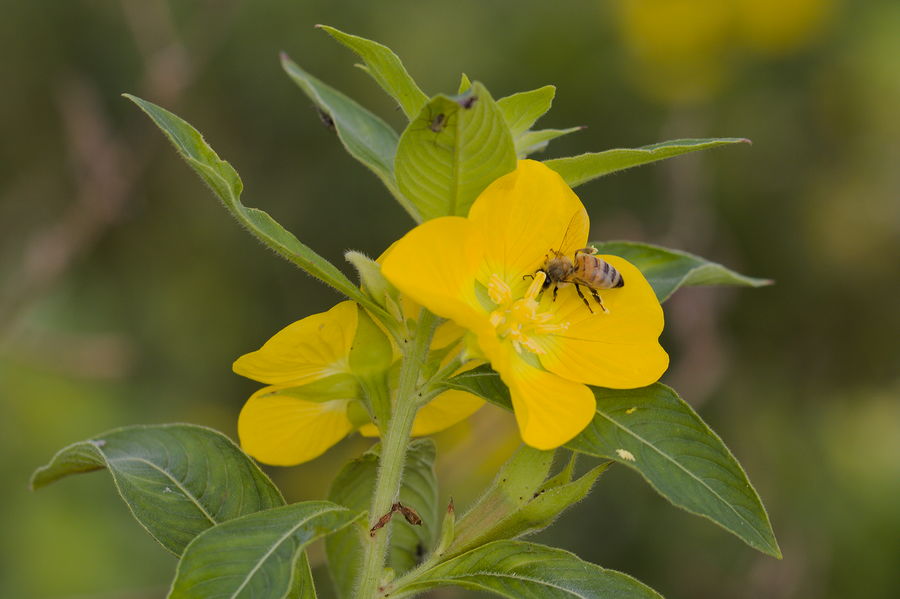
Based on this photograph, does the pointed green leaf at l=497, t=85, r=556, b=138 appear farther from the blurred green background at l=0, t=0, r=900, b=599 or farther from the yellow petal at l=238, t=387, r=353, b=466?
the blurred green background at l=0, t=0, r=900, b=599

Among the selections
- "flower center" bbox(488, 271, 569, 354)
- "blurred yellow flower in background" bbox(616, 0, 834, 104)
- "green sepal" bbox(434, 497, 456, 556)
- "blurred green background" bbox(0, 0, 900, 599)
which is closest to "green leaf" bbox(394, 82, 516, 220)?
"flower center" bbox(488, 271, 569, 354)

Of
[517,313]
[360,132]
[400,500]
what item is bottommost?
[400,500]

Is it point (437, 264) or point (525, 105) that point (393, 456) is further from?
point (525, 105)

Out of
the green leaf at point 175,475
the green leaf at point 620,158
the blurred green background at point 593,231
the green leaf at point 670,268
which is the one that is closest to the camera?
the green leaf at point 620,158

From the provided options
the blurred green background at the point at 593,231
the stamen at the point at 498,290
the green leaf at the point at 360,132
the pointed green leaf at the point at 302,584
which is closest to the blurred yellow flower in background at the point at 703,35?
the blurred green background at the point at 593,231

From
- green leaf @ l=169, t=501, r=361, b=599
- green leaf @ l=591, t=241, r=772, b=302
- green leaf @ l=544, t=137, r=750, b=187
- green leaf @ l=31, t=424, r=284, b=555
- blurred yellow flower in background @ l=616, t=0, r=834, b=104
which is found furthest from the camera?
blurred yellow flower in background @ l=616, t=0, r=834, b=104

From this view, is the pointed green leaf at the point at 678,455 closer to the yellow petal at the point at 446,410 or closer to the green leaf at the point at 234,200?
the yellow petal at the point at 446,410

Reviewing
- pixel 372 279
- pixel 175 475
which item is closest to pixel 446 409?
pixel 372 279
